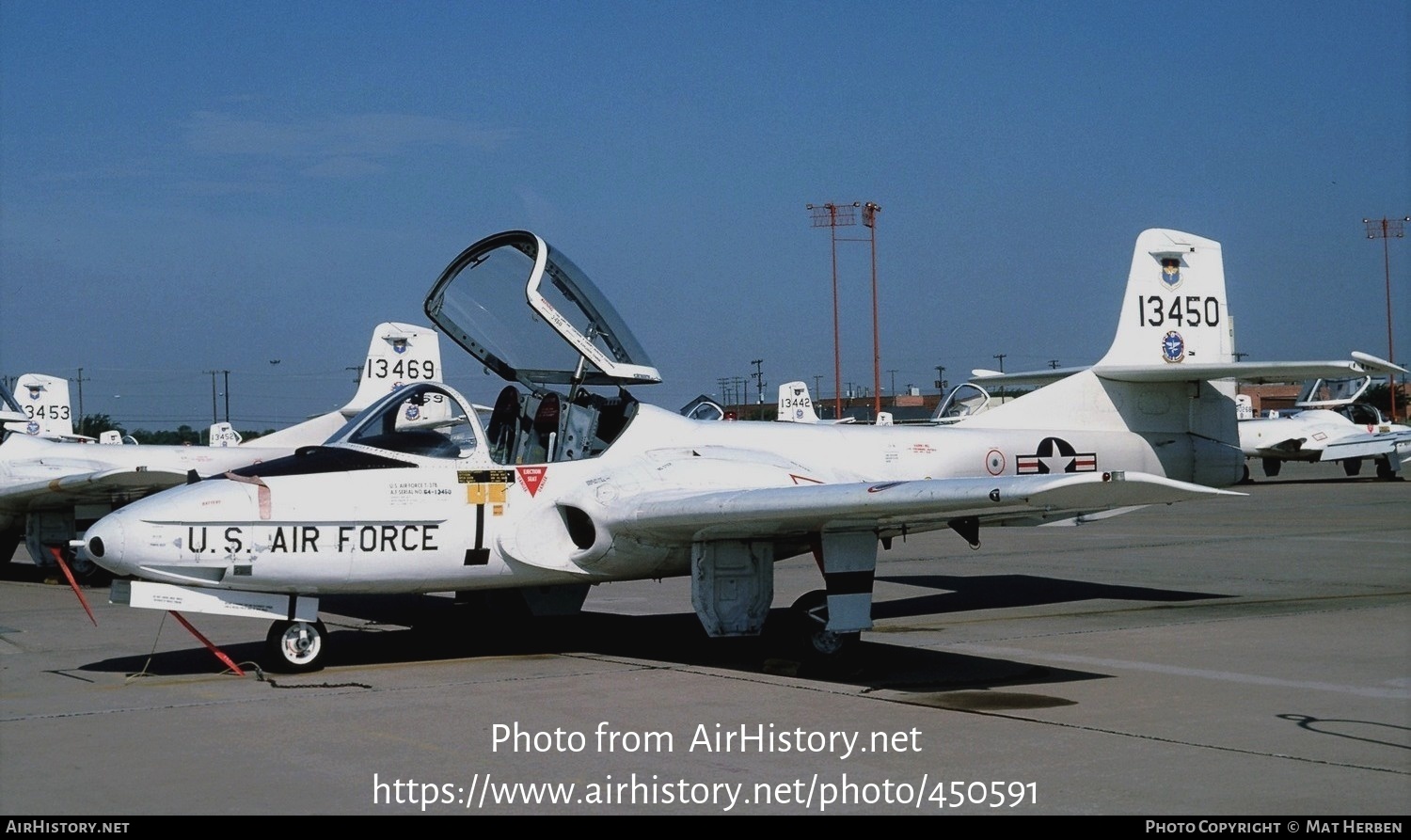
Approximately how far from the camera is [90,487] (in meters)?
17.7

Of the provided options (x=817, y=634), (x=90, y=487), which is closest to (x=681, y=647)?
(x=817, y=634)

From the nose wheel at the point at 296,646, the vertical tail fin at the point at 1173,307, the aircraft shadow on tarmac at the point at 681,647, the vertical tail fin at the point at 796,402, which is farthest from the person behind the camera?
the vertical tail fin at the point at 796,402

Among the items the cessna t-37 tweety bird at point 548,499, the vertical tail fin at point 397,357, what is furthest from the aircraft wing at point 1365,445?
the cessna t-37 tweety bird at point 548,499

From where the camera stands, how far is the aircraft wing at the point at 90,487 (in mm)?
17391

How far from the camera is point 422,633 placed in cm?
1187

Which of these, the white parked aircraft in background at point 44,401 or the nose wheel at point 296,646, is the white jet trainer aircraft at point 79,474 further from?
the white parked aircraft in background at point 44,401

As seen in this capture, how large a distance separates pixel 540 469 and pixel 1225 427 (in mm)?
7101

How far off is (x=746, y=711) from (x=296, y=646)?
355 centimetres

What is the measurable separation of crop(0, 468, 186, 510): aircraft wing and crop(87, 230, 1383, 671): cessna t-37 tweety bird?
8.43m

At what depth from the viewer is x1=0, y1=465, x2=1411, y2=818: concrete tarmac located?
5965 mm

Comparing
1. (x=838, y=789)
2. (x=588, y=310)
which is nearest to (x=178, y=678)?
(x=588, y=310)

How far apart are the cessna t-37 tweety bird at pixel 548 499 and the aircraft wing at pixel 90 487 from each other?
27.7ft

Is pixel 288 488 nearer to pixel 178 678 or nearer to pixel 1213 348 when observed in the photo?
pixel 178 678

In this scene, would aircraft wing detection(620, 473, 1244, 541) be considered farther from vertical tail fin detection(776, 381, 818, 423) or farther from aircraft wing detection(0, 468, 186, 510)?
vertical tail fin detection(776, 381, 818, 423)
